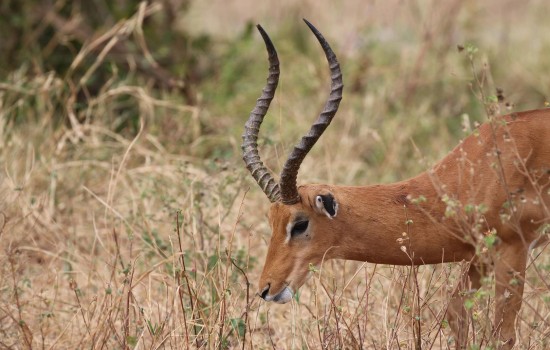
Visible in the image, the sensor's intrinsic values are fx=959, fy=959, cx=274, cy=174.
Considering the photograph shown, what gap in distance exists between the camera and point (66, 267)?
6199 millimetres

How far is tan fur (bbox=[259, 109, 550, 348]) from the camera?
4840 millimetres

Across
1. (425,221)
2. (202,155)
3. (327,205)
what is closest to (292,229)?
(327,205)

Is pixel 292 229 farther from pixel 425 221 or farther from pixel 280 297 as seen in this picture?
pixel 425 221

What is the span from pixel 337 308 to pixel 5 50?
629 cm

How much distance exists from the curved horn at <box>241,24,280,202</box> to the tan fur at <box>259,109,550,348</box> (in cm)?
11

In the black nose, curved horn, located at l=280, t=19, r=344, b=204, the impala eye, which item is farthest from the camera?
the impala eye

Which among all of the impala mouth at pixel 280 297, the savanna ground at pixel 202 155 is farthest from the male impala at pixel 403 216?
the savanna ground at pixel 202 155

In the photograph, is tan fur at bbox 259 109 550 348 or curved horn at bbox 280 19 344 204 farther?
tan fur at bbox 259 109 550 348

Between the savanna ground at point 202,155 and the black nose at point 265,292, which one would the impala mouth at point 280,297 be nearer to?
the black nose at point 265,292

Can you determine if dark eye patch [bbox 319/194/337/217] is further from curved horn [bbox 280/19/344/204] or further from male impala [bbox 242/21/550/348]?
curved horn [bbox 280/19/344/204]

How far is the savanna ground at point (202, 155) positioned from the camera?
16.4 ft

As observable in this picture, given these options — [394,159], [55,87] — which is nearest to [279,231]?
[55,87]

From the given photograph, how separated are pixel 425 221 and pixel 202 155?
4105mm

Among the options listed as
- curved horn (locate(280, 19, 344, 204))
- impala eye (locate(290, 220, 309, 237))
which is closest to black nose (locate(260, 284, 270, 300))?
impala eye (locate(290, 220, 309, 237))
